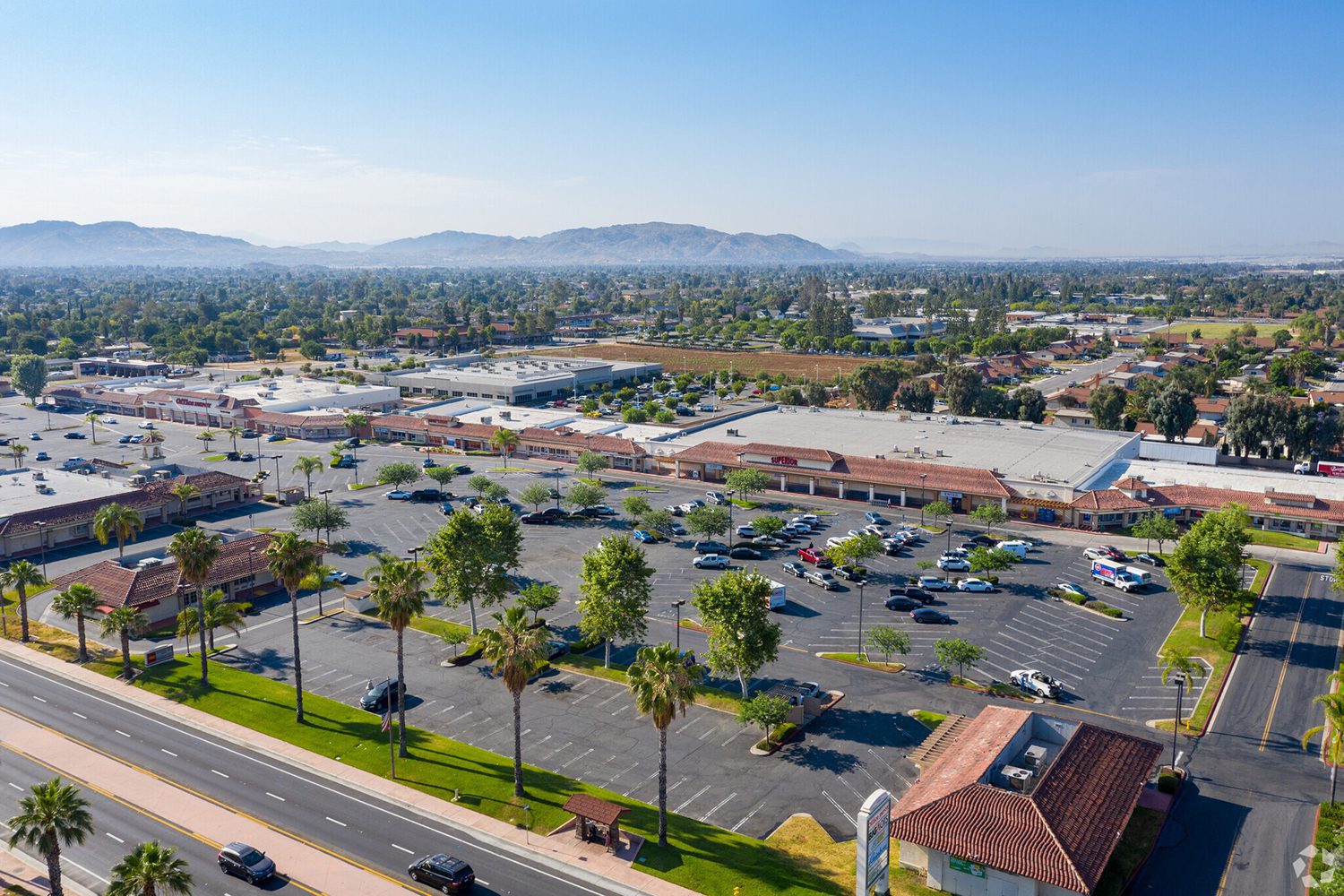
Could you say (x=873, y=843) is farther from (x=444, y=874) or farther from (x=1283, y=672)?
(x=1283, y=672)

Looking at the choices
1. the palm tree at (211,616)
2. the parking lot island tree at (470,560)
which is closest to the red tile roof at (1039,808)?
the parking lot island tree at (470,560)

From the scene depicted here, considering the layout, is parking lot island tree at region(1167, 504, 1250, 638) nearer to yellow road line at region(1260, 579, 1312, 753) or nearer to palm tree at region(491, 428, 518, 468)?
yellow road line at region(1260, 579, 1312, 753)

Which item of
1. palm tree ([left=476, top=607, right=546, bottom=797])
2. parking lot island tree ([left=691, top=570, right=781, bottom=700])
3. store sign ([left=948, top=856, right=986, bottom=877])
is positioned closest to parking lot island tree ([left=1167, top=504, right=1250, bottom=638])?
parking lot island tree ([left=691, top=570, right=781, bottom=700])

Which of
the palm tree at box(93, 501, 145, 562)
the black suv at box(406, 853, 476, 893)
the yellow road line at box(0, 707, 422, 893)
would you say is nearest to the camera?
the black suv at box(406, 853, 476, 893)

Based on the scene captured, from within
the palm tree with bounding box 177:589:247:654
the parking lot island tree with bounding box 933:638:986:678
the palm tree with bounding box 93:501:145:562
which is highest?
the palm tree with bounding box 93:501:145:562

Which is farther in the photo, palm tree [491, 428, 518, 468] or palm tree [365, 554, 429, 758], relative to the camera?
palm tree [491, 428, 518, 468]

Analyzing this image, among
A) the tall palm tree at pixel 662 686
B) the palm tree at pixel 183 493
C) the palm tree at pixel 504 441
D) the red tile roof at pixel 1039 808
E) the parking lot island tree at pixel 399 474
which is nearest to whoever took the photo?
the red tile roof at pixel 1039 808

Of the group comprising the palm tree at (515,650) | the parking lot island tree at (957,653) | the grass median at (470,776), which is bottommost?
the grass median at (470,776)

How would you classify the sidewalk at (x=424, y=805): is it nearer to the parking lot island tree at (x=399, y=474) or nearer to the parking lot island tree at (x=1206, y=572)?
the parking lot island tree at (x=1206, y=572)
